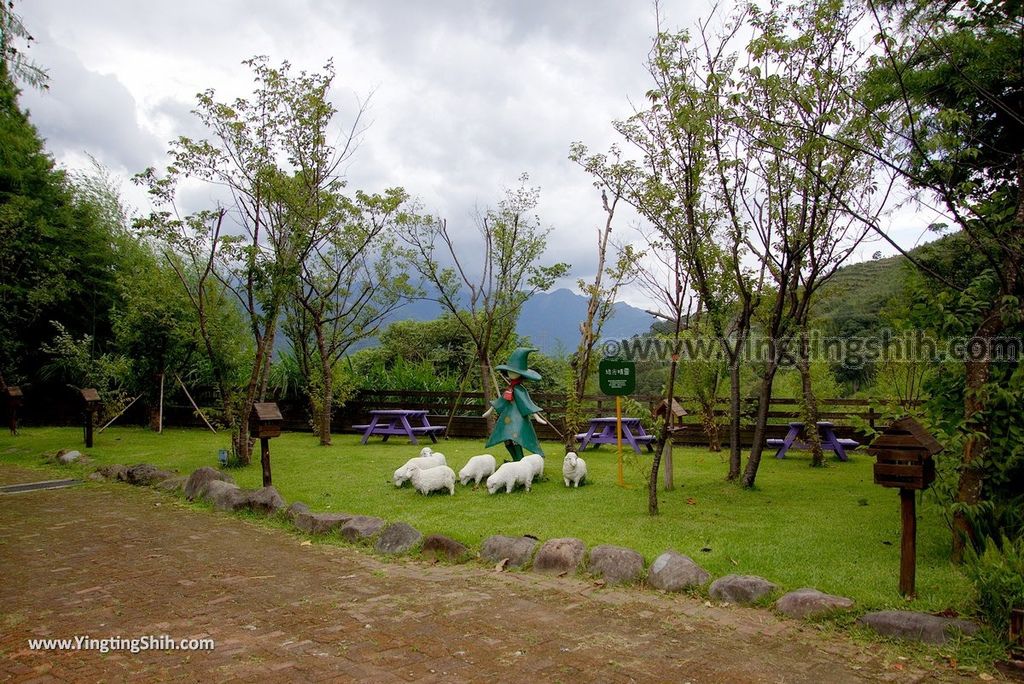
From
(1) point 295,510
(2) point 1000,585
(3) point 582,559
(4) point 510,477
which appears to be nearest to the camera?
(2) point 1000,585

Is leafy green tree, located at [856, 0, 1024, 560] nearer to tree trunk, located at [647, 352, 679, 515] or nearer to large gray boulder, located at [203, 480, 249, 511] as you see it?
tree trunk, located at [647, 352, 679, 515]

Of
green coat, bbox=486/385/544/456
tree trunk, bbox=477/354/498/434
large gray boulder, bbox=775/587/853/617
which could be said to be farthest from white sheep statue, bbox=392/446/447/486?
tree trunk, bbox=477/354/498/434

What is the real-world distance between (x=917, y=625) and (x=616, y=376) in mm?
4719

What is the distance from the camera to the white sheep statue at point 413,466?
768cm

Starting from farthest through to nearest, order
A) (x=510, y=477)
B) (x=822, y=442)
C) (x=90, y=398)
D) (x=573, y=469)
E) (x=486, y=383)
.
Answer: (x=486, y=383) < (x=90, y=398) < (x=822, y=442) < (x=573, y=469) < (x=510, y=477)

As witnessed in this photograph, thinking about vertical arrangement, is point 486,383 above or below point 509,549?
above

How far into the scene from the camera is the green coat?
8.52 metres

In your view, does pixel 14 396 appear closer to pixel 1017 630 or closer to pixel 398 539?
pixel 398 539

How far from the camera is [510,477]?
7430mm

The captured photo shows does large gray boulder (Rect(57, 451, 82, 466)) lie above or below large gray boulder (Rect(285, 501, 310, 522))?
above

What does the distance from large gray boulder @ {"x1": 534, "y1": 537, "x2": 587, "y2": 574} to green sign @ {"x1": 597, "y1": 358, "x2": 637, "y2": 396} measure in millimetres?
3196

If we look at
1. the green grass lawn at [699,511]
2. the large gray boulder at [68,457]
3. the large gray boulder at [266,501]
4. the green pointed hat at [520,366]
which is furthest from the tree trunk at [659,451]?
the large gray boulder at [68,457]

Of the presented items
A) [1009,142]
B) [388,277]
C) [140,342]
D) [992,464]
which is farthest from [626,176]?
[140,342]

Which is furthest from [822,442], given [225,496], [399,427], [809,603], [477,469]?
[225,496]
